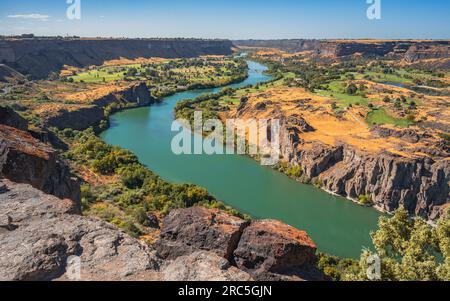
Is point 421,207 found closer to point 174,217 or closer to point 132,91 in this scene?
point 174,217

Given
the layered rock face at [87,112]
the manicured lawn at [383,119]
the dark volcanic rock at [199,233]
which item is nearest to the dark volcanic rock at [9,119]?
the dark volcanic rock at [199,233]

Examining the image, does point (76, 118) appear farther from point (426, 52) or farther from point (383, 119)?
point (426, 52)

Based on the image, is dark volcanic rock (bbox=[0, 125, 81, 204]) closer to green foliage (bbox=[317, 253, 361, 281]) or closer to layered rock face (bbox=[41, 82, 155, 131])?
green foliage (bbox=[317, 253, 361, 281])

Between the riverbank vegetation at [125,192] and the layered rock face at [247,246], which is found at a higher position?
the layered rock face at [247,246]

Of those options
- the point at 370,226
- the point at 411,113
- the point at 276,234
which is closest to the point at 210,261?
the point at 276,234

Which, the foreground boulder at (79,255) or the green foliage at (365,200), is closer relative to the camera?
the foreground boulder at (79,255)

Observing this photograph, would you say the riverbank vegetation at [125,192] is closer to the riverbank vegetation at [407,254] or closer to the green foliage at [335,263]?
the green foliage at [335,263]
